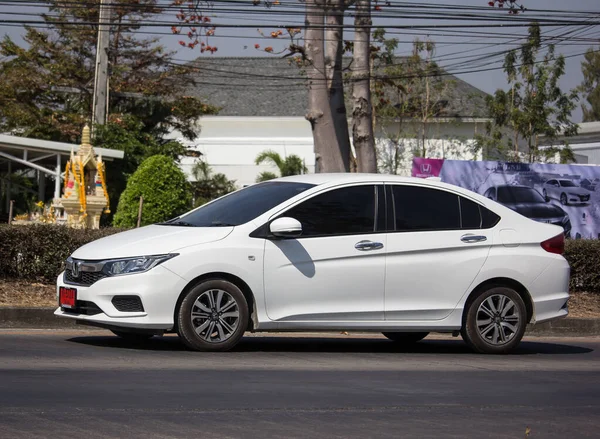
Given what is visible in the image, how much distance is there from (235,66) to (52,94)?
17.4 meters

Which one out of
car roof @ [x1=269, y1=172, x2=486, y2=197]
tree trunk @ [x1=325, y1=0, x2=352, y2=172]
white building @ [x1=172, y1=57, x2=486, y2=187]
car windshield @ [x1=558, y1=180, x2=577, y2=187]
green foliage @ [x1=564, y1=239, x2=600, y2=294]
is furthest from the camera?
white building @ [x1=172, y1=57, x2=486, y2=187]

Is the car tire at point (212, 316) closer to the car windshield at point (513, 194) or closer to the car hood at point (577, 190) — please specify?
the car windshield at point (513, 194)

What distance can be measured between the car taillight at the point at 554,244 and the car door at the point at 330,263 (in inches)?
70.1

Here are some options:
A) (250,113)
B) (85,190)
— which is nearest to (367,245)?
(85,190)

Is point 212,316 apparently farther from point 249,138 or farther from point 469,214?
point 249,138

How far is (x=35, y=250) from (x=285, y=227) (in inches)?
195

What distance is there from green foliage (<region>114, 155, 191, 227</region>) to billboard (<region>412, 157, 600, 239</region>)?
832cm

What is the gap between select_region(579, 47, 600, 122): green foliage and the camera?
78375 mm

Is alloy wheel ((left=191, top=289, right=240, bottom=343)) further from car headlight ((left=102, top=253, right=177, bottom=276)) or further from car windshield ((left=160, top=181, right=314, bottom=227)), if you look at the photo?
car windshield ((left=160, top=181, right=314, bottom=227))

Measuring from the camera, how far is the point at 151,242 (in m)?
9.41

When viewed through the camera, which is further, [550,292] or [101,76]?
[101,76]

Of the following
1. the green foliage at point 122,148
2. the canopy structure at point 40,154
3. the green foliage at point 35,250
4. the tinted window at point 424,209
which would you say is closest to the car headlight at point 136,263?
the tinted window at point 424,209

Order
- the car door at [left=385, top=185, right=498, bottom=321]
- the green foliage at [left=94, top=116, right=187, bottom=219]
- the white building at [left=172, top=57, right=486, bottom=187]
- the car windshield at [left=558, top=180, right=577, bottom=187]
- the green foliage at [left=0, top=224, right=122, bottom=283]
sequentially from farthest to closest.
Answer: the white building at [left=172, top=57, right=486, bottom=187] → the green foliage at [left=94, top=116, right=187, bottom=219] → the car windshield at [left=558, top=180, right=577, bottom=187] → the green foliage at [left=0, top=224, right=122, bottom=283] → the car door at [left=385, top=185, right=498, bottom=321]

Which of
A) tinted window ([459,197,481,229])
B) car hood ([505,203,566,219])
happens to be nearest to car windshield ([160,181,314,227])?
tinted window ([459,197,481,229])
